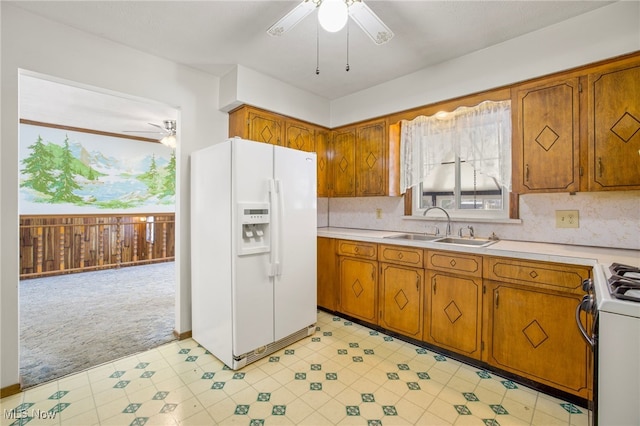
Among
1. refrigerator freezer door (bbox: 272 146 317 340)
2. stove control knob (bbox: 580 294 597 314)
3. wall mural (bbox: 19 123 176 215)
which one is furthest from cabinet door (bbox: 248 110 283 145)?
wall mural (bbox: 19 123 176 215)

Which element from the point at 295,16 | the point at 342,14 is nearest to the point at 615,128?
the point at 342,14

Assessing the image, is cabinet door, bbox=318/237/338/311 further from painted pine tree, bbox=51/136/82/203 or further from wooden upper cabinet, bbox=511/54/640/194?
painted pine tree, bbox=51/136/82/203

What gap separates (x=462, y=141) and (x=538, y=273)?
142cm

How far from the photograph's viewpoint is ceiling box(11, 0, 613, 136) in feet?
6.55

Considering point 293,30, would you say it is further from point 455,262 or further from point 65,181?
point 65,181

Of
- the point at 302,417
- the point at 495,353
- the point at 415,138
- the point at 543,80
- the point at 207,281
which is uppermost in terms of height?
the point at 543,80

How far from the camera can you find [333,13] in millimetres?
1560

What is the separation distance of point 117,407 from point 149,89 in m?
2.46

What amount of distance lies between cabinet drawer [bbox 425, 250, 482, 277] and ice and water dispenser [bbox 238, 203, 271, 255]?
1368 mm

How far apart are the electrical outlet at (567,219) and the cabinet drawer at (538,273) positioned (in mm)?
667

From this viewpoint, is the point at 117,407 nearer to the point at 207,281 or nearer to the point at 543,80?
the point at 207,281

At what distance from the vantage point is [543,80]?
88.2 inches

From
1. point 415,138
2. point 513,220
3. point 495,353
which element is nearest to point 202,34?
point 415,138

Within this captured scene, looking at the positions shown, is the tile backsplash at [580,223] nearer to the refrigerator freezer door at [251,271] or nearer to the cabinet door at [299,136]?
the cabinet door at [299,136]
